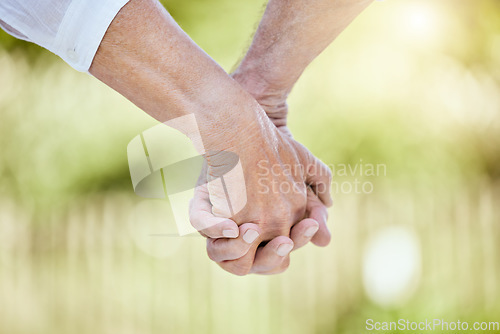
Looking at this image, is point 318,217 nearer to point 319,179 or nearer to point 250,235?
point 319,179

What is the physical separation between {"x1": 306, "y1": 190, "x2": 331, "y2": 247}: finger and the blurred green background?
5.51 ft

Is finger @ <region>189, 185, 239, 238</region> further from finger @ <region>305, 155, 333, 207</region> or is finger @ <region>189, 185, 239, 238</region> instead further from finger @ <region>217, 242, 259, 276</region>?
finger @ <region>305, 155, 333, 207</region>

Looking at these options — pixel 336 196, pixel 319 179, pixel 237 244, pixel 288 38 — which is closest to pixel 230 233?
pixel 237 244

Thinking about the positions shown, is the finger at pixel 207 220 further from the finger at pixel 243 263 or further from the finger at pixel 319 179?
the finger at pixel 319 179

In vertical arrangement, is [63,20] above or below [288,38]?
below

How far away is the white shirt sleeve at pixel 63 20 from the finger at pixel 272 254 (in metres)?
0.59

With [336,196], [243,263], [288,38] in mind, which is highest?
[288,38]

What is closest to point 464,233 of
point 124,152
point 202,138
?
point 124,152

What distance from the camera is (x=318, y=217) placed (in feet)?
4.29

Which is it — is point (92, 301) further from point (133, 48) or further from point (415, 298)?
point (133, 48)

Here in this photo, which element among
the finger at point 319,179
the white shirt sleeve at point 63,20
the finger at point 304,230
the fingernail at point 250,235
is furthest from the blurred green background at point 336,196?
the white shirt sleeve at point 63,20

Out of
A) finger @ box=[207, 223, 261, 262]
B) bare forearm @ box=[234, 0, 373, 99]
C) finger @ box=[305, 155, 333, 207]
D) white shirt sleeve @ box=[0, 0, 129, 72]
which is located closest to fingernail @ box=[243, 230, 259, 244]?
finger @ box=[207, 223, 261, 262]

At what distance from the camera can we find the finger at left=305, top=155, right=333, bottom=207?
4.32 feet

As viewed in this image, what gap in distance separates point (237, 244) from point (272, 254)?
0.10 m
